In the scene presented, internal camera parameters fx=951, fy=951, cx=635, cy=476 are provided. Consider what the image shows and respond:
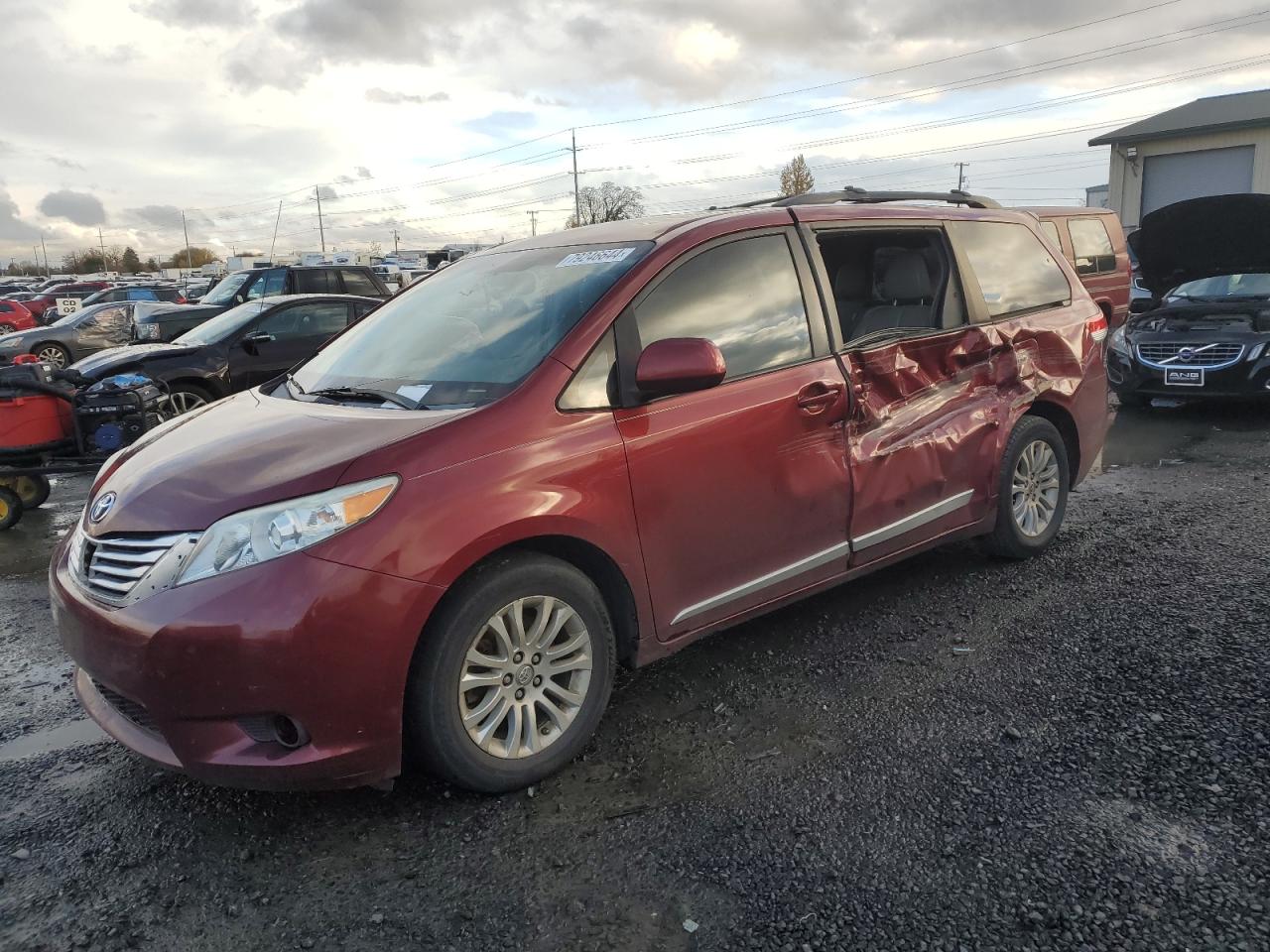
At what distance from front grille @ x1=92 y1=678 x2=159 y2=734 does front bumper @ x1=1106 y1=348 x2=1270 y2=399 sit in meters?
8.10

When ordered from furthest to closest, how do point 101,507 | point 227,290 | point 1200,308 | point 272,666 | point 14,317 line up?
point 14,317
point 227,290
point 1200,308
point 101,507
point 272,666

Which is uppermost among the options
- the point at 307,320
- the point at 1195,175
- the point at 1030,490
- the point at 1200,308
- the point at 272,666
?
the point at 1195,175

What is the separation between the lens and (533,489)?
2.94m

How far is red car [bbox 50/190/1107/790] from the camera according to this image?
264cm

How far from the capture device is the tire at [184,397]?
9.12 m

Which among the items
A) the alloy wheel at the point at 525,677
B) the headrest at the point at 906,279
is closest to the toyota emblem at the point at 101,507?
the alloy wheel at the point at 525,677

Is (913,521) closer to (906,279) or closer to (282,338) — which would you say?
(906,279)

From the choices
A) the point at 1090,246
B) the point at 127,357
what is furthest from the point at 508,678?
the point at 1090,246

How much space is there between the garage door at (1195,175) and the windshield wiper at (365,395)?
95.1 feet

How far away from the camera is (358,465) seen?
9.02 feet

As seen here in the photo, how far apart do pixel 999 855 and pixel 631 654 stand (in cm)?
131

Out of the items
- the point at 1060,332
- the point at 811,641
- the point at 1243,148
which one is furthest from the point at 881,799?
the point at 1243,148

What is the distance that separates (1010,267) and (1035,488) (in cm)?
115

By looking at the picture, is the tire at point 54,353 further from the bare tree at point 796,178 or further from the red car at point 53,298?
the bare tree at point 796,178
